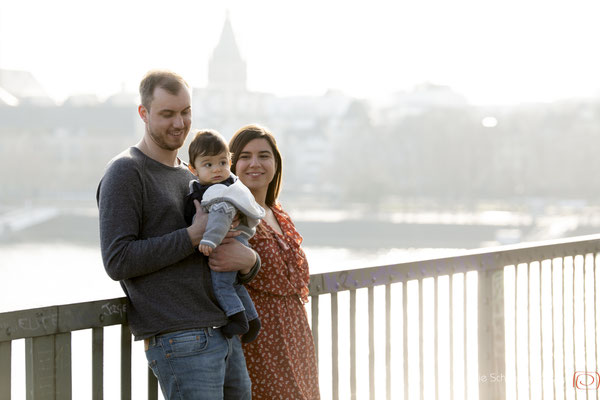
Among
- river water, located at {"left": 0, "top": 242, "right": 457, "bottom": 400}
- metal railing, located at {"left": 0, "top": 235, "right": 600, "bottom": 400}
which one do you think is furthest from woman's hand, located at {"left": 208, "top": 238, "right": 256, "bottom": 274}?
river water, located at {"left": 0, "top": 242, "right": 457, "bottom": 400}

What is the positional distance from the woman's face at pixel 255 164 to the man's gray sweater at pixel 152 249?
1.03 feet

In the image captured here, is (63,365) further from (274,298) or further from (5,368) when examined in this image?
(274,298)

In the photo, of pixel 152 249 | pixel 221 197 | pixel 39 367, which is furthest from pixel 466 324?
pixel 39 367

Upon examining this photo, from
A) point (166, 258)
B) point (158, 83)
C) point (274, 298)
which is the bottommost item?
point (274, 298)

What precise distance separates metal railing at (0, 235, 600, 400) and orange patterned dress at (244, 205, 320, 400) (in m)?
0.19

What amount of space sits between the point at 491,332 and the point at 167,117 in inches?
63.0

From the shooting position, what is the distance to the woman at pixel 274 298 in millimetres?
2111

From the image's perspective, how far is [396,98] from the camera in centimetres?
10169

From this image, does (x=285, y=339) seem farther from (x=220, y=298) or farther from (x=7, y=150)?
(x=7, y=150)

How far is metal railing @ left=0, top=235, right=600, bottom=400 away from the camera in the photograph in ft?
7.85

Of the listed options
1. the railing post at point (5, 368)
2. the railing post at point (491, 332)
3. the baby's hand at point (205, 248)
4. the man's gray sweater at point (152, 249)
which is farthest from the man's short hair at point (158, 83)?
the railing post at point (491, 332)

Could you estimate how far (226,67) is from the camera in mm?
109000

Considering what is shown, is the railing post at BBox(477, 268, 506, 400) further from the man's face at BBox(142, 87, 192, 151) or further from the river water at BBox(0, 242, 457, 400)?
the river water at BBox(0, 242, 457, 400)

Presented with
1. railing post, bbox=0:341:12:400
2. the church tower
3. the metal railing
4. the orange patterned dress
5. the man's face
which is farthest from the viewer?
the church tower
